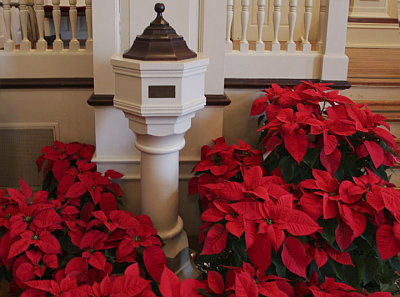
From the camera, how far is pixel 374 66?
433 cm

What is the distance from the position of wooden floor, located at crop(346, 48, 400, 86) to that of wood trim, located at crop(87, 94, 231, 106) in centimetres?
158

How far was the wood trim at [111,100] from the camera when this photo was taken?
2338 millimetres

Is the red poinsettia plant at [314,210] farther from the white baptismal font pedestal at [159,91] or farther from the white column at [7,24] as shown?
the white column at [7,24]

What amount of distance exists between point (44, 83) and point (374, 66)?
2.99 meters

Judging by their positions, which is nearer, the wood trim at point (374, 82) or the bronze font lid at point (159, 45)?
the bronze font lid at point (159, 45)

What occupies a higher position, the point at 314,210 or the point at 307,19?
the point at 307,19

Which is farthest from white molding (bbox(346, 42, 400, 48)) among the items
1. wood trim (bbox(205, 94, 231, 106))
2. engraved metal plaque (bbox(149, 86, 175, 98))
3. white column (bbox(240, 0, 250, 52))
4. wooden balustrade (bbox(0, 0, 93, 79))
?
engraved metal plaque (bbox(149, 86, 175, 98))

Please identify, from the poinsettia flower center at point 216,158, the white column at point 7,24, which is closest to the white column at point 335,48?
the poinsettia flower center at point 216,158

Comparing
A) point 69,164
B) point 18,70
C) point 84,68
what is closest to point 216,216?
point 69,164

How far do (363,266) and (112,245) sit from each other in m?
0.94

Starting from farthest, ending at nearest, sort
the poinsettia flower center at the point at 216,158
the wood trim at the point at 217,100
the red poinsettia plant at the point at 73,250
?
the wood trim at the point at 217,100
the poinsettia flower center at the point at 216,158
the red poinsettia plant at the point at 73,250

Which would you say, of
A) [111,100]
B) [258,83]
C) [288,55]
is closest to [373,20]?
[288,55]

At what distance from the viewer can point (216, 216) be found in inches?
65.8

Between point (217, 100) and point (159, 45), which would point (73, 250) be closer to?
point (159, 45)
